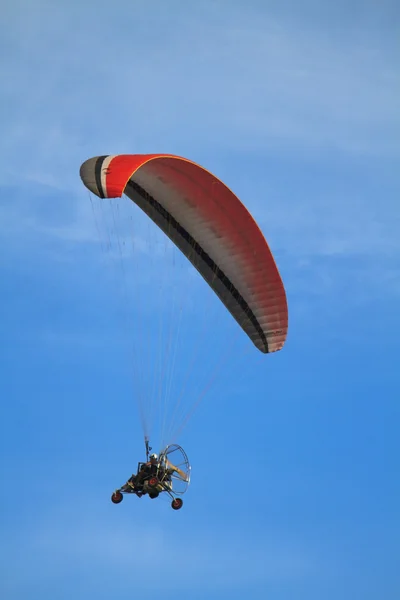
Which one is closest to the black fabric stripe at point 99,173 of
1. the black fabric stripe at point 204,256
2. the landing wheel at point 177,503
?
the black fabric stripe at point 204,256

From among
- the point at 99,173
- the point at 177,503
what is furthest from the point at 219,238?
the point at 177,503

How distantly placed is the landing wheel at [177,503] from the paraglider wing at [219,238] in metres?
6.80

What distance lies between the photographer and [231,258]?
131ft

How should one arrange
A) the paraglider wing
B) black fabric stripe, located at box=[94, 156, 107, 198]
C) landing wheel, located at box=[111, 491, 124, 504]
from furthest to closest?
the paraglider wing, landing wheel, located at box=[111, 491, 124, 504], black fabric stripe, located at box=[94, 156, 107, 198]

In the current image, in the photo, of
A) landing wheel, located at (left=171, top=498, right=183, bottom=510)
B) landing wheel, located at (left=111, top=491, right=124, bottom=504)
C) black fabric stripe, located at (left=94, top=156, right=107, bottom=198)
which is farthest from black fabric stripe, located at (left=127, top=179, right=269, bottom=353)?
landing wheel, located at (left=111, top=491, right=124, bottom=504)

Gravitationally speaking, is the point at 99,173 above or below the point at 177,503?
above

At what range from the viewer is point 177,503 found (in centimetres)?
3662

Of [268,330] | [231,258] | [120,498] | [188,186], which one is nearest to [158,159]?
[188,186]

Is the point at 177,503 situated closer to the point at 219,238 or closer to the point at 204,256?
the point at 204,256

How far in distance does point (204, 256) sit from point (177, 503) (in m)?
8.36

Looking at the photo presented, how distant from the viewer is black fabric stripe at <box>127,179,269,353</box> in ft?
129

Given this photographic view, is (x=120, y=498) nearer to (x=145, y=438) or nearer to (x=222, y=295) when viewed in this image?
(x=145, y=438)

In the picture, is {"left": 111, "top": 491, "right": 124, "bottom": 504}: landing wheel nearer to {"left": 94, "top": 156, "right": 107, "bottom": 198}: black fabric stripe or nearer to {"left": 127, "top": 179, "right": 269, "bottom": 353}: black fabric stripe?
{"left": 127, "top": 179, "right": 269, "bottom": 353}: black fabric stripe

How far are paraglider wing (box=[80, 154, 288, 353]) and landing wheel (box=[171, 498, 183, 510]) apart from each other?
680cm
